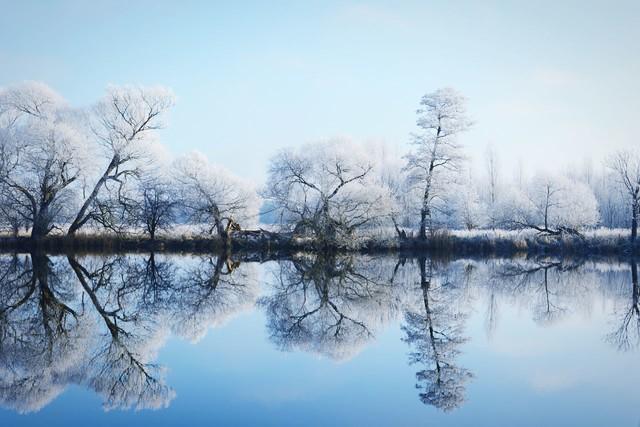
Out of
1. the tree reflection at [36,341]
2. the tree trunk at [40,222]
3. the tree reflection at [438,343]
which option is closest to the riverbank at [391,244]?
the tree trunk at [40,222]

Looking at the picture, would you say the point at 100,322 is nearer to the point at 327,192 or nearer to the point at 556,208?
the point at 327,192

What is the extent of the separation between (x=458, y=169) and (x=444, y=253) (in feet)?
14.4

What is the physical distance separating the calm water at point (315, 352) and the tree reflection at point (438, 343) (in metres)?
0.03

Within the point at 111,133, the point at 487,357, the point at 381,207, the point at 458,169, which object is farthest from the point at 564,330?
the point at 111,133

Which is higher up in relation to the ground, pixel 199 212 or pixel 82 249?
pixel 199 212

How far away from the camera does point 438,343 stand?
8352 millimetres

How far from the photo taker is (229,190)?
29156 millimetres

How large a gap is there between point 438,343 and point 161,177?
2333 centimetres

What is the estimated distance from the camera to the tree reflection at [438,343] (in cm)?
611

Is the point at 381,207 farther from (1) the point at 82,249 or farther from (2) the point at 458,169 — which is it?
(1) the point at 82,249

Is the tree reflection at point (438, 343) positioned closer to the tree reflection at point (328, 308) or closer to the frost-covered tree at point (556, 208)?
the tree reflection at point (328, 308)

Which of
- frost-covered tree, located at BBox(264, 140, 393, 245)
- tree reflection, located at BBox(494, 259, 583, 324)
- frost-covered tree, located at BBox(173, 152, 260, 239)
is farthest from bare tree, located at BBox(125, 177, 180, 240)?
tree reflection, located at BBox(494, 259, 583, 324)

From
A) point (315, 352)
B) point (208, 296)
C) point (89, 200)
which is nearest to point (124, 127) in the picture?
point (89, 200)

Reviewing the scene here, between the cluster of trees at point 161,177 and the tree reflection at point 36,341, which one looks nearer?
the tree reflection at point 36,341
